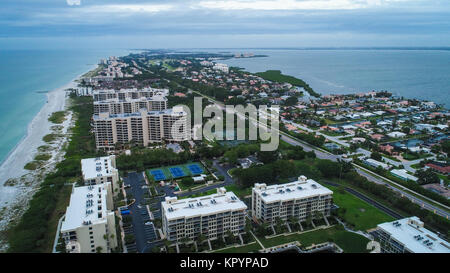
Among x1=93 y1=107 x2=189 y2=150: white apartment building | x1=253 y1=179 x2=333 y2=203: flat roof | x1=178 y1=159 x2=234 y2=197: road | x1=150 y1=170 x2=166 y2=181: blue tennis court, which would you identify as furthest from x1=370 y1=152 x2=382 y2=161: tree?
x1=150 y1=170 x2=166 y2=181: blue tennis court

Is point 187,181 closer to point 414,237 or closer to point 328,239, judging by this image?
point 328,239

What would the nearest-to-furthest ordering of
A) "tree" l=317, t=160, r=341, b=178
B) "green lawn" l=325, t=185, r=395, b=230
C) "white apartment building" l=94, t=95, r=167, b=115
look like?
"green lawn" l=325, t=185, r=395, b=230 < "tree" l=317, t=160, r=341, b=178 < "white apartment building" l=94, t=95, r=167, b=115

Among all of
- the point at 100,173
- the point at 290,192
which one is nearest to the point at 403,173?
the point at 290,192

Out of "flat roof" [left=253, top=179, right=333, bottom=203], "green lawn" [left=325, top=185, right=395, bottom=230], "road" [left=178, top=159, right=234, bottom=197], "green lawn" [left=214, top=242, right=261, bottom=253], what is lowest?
"green lawn" [left=214, top=242, right=261, bottom=253]

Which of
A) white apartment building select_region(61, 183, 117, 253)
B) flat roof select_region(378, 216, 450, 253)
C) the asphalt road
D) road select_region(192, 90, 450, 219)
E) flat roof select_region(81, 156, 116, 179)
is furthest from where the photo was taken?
flat roof select_region(81, 156, 116, 179)

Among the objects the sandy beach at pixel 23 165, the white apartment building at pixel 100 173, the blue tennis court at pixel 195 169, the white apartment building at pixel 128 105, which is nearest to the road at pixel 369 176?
the blue tennis court at pixel 195 169

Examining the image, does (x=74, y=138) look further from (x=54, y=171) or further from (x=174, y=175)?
(x=174, y=175)

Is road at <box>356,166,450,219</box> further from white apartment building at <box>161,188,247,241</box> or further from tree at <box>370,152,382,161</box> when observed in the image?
white apartment building at <box>161,188,247,241</box>
